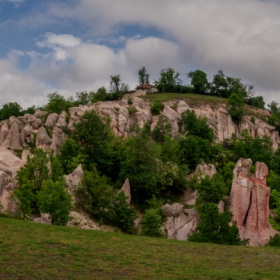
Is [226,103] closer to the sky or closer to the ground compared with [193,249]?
closer to the sky

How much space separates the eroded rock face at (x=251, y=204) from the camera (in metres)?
50.5

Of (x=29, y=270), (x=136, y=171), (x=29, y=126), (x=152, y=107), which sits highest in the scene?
(x=152, y=107)

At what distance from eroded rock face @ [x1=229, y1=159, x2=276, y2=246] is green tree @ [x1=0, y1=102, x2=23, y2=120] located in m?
66.1

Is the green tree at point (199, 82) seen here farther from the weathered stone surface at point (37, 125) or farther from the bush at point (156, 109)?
the weathered stone surface at point (37, 125)

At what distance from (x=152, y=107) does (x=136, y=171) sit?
3447 cm

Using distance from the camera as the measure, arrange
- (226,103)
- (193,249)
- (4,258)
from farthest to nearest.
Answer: (226,103), (193,249), (4,258)

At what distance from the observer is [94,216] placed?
46.3m

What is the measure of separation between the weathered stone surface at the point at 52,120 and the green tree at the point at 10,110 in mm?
30019

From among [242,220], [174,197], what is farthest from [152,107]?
[242,220]

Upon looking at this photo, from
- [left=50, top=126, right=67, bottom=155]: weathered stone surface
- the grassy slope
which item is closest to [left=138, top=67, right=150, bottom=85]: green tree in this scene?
[left=50, top=126, right=67, bottom=155]: weathered stone surface

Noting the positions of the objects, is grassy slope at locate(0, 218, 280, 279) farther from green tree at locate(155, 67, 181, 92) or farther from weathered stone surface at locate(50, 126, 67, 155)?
green tree at locate(155, 67, 181, 92)

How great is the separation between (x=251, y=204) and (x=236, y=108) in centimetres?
5433

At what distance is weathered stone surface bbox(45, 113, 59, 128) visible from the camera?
2866 inches

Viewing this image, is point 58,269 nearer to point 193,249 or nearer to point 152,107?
point 193,249
